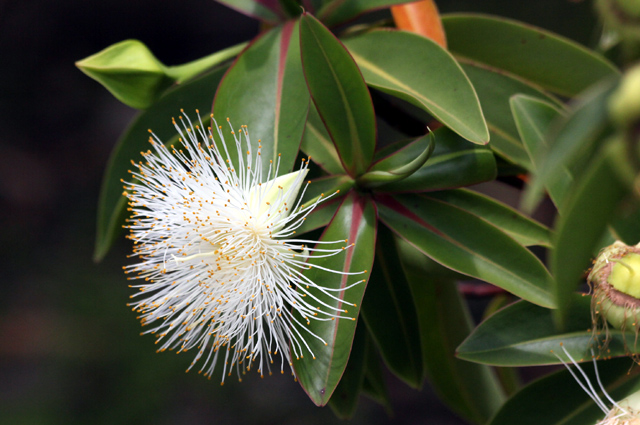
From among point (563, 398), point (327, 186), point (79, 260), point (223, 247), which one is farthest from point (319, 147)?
point (79, 260)

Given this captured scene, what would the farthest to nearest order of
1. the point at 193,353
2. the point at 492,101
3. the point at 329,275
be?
1. the point at 193,353
2. the point at 492,101
3. the point at 329,275

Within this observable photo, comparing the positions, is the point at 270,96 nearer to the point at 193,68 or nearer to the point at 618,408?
the point at 193,68

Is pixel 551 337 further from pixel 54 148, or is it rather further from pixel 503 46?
pixel 54 148

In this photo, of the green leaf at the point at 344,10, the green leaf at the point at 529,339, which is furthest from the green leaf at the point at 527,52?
the green leaf at the point at 529,339

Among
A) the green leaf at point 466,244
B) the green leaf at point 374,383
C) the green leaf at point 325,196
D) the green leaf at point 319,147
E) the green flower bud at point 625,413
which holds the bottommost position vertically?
the green flower bud at point 625,413

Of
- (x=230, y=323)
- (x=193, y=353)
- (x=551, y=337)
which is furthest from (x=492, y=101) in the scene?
(x=193, y=353)

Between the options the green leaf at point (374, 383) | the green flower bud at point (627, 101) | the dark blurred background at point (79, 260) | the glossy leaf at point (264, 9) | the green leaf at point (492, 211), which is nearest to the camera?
the green flower bud at point (627, 101)

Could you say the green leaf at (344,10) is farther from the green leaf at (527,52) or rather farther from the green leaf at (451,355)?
the green leaf at (451,355)

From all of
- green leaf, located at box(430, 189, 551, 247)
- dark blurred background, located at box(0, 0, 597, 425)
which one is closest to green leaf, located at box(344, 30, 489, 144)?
green leaf, located at box(430, 189, 551, 247)
